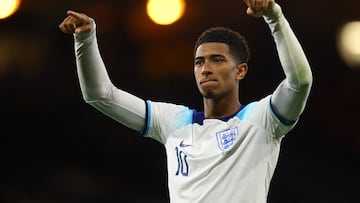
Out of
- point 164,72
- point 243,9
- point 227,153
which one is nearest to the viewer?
point 227,153

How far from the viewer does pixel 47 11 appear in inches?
224

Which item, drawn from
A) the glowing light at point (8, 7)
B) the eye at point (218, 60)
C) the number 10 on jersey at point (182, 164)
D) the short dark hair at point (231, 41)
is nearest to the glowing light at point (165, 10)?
the glowing light at point (8, 7)

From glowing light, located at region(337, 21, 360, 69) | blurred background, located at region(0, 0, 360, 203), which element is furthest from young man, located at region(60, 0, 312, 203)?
glowing light, located at region(337, 21, 360, 69)

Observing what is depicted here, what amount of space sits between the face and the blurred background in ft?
7.94

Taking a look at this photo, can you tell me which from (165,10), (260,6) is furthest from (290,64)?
(165,10)

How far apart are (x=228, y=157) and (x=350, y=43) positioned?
3.21 meters

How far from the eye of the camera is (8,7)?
18.8 feet

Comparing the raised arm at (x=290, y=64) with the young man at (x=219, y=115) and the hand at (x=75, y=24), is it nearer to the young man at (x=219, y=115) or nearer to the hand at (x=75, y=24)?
the young man at (x=219, y=115)

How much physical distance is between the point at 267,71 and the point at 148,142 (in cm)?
114

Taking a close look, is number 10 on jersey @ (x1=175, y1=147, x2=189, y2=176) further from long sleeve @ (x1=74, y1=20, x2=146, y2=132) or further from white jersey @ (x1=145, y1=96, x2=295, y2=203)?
long sleeve @ (x1=74, y1=20, x2=146, y2=132)

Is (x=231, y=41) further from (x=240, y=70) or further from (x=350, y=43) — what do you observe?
(x=350, y=43)

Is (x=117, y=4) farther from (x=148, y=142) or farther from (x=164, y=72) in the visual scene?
(x=148, y=142)

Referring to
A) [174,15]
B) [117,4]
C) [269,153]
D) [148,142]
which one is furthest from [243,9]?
[269,153]

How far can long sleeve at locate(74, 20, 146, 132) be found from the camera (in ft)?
9.78
